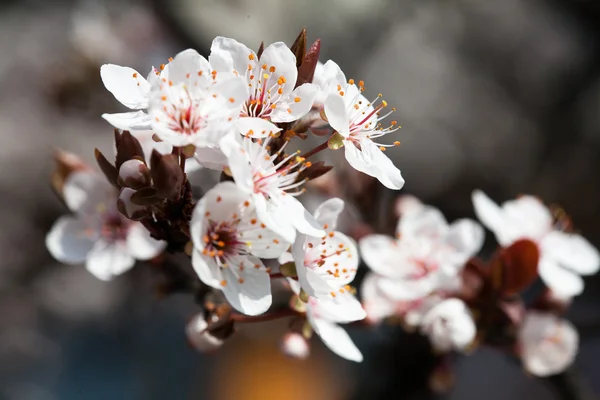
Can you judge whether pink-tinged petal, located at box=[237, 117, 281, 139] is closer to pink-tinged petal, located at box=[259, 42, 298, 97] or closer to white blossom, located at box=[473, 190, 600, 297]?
pink-tinged petal, located at box=[259, 42, 298, 97]

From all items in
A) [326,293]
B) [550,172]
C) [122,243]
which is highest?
[326,293]

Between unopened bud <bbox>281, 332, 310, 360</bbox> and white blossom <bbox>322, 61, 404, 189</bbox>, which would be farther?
unopened bud <bbox>281, 332, 310, 360</bbox>

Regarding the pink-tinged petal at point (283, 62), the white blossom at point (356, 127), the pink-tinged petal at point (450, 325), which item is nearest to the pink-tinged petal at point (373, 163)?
the white blossom at point (356, 127)

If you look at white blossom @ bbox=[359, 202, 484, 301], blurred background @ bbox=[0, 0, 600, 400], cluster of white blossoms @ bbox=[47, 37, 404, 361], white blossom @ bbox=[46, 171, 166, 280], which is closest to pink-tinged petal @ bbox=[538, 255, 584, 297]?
white blossom @ bbox=[359, 202, 484, 301]

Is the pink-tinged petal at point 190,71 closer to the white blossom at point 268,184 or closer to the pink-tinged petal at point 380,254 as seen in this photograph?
the white blossom at point 268,184

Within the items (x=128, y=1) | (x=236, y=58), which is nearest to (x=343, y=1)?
(x=128, y=1)

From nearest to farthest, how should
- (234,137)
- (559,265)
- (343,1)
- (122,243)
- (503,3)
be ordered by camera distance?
1. (234,137)
2. (122,243)
3. (559,265)
4. (343,1)
5. (503,3)

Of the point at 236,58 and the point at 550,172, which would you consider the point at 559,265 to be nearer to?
the point at 236,58

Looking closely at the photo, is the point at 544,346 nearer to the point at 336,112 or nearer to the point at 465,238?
the point at 465,238
